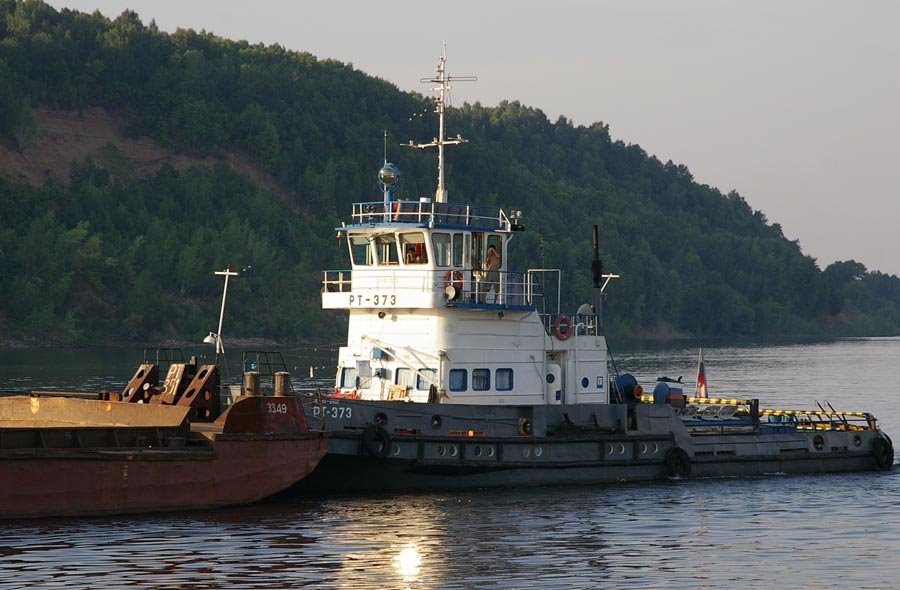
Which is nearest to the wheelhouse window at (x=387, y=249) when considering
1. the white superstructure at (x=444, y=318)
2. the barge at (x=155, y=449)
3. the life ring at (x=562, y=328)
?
the white superstructure at (x=444, y=318)

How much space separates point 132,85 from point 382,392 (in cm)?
10446

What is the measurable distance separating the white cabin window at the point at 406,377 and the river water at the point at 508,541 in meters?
2.50

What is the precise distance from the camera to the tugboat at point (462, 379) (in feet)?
93.4

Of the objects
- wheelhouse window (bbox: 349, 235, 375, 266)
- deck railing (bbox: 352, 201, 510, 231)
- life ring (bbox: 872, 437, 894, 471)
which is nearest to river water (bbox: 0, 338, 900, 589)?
life ring (bbox: 872, 437, 894, 471)

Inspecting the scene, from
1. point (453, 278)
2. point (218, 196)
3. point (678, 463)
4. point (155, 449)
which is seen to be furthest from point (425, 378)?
point (218, 196)

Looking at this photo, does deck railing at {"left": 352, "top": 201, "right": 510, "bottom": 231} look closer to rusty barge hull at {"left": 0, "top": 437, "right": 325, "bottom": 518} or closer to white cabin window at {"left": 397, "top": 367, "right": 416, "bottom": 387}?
white cabin window at {"left": 397, "top": 367, "right": 416, "bottom": 387}

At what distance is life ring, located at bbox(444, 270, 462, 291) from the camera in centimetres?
2942

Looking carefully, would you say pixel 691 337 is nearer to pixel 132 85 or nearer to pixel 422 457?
pixel 132 85

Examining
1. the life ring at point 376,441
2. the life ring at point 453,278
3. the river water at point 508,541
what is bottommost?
the river water at point 508,541

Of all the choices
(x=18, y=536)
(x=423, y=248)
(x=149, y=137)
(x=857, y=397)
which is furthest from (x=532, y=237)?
(x=18, y=536)

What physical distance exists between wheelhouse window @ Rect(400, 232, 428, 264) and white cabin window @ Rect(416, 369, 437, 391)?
2347 mm

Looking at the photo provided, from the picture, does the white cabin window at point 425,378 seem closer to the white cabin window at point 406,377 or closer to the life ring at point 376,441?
the white cabin window at point 406,377

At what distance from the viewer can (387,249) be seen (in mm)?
30297

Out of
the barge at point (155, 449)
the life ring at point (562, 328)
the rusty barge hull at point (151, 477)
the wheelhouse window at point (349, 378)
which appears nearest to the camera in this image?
the rusty barge hull at point (151, 477)
